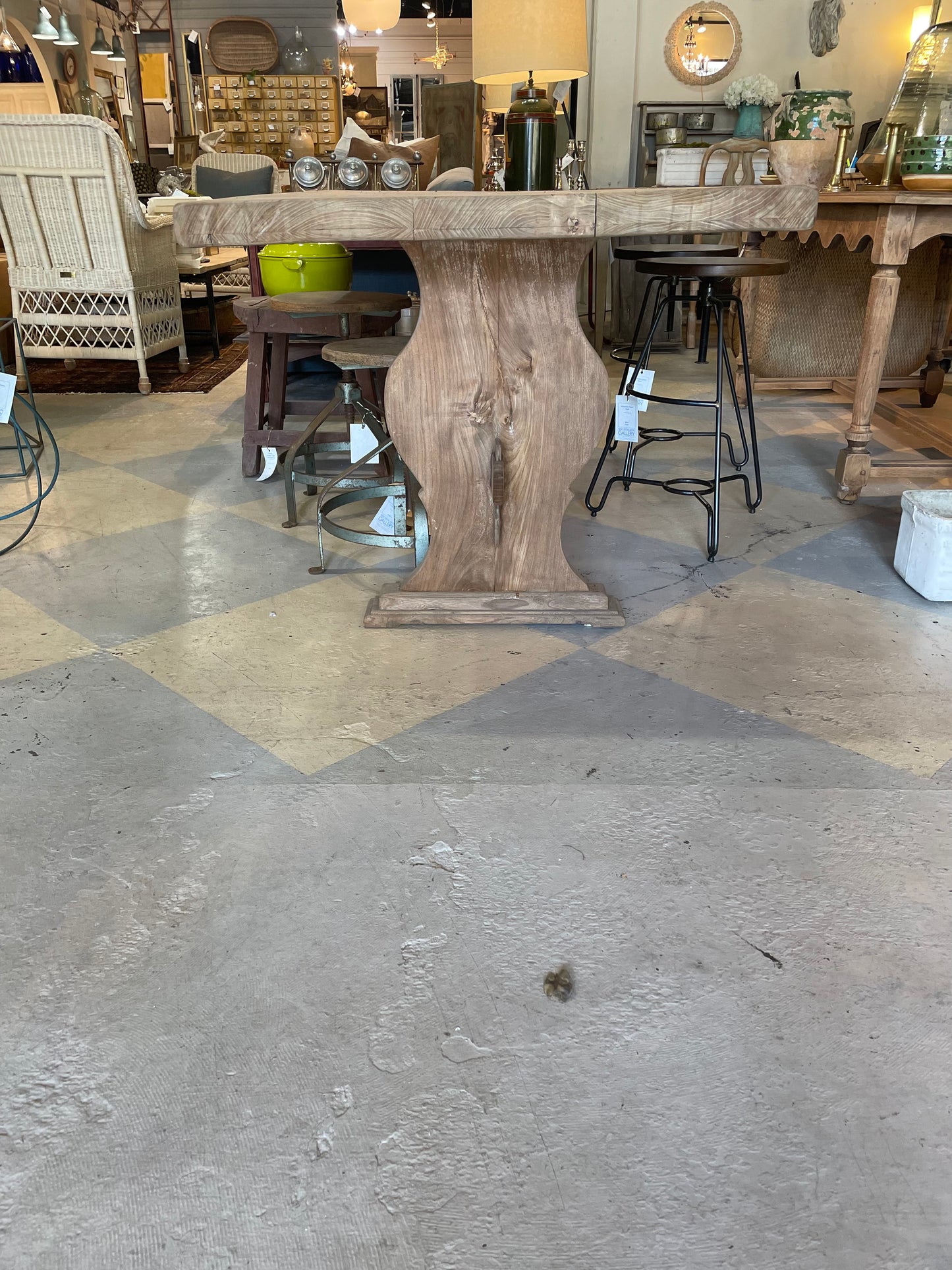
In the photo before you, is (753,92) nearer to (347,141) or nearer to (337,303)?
(347,141)

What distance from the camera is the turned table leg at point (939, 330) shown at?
3959mm

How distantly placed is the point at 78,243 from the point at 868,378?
342 cm

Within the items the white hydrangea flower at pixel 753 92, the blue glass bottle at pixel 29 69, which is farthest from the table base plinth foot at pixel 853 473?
the blue glass bottle at pixel 29 69

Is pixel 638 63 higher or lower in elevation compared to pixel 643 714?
higher

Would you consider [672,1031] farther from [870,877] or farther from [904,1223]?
[870,877]

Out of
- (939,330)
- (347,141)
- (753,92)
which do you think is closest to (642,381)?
(347,141)

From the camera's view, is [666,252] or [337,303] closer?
[337,303]

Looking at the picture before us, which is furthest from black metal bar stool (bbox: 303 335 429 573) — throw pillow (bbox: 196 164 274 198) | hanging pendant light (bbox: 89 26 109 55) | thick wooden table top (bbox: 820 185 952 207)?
hanging pendant light (bbox: 89 26 109 55)

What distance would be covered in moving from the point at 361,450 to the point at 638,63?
4.65 metres

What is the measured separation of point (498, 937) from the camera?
1165 mm

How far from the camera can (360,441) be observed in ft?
7.50

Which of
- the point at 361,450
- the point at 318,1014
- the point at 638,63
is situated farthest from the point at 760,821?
the point at 638,63

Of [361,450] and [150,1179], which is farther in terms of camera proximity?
[361,450]

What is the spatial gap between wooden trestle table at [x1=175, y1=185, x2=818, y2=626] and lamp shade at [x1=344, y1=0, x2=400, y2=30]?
5145mm
